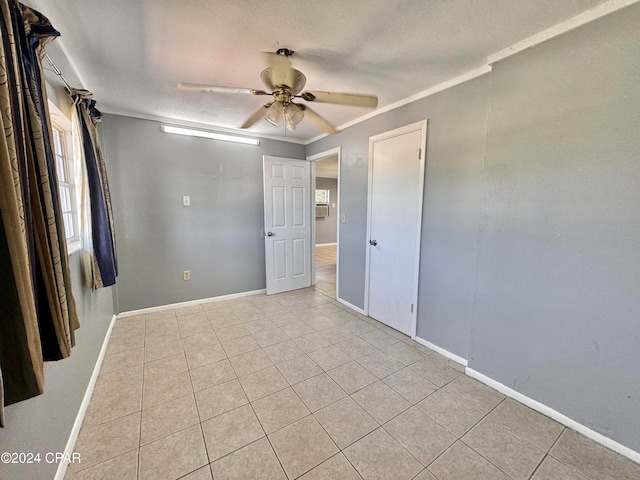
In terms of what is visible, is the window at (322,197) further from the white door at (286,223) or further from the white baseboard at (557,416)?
the white baseboard at (557,416)

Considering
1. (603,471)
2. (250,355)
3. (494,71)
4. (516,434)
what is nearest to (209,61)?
(494,71)

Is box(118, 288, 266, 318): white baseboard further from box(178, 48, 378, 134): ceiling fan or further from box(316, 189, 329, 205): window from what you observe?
box(316, 189, 329, 205): window

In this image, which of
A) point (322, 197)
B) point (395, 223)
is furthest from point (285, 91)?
point (322, 197)

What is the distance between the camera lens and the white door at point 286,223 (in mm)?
3732

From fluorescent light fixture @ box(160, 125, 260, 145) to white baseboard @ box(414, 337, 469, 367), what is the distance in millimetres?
3211

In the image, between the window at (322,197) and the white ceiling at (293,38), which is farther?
the window at (322,197)

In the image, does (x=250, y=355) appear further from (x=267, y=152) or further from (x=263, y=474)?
(x=267, y=152)

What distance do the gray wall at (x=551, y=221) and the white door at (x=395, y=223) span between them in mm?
223

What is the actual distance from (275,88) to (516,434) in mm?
2546

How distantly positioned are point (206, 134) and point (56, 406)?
2941mm

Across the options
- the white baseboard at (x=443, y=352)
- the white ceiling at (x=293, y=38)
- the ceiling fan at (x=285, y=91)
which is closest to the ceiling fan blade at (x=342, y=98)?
the ceiling fan at (x=285, y=91)

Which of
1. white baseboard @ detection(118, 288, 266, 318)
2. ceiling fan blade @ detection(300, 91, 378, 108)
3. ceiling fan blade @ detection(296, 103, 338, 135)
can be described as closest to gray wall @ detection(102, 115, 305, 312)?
white baseboard @ detection(118, 288, 266, 318)

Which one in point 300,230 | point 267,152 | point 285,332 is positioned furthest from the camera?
point 300,230

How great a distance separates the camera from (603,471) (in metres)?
1.29
